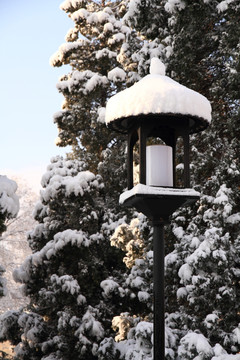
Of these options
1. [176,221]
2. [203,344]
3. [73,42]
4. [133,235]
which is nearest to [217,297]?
[203,344]

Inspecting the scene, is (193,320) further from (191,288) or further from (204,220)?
(204,220)

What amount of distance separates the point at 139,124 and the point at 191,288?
4044 millimetres

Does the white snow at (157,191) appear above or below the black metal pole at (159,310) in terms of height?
above

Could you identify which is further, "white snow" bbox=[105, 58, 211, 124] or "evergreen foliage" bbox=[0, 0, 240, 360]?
"evergreen foliage" bbox=[0, 0, 240, 360]

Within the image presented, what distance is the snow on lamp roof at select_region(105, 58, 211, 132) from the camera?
3.13 metres

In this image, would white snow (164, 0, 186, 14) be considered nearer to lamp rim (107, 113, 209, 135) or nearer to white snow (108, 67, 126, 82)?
white snow (108, 67, 126, 82)

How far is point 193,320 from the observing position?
690cm

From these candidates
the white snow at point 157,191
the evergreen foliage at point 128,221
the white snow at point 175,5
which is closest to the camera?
the white snow at point 157,191

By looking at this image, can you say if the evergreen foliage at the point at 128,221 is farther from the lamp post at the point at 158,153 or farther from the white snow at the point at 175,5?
the lamp post at the point at 158,153

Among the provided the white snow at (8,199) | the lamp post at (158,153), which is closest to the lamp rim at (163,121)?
the lamp post at (158,153)

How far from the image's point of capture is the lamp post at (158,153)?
10.2 feet

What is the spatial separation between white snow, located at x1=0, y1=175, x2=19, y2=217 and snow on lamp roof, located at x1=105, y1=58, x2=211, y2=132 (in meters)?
2.81

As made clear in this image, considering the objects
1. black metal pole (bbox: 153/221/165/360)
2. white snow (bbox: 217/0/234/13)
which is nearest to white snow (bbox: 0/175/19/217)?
black metal pole (bbox: 153/221/165/360)

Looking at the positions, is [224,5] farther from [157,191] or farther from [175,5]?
[157,191]
